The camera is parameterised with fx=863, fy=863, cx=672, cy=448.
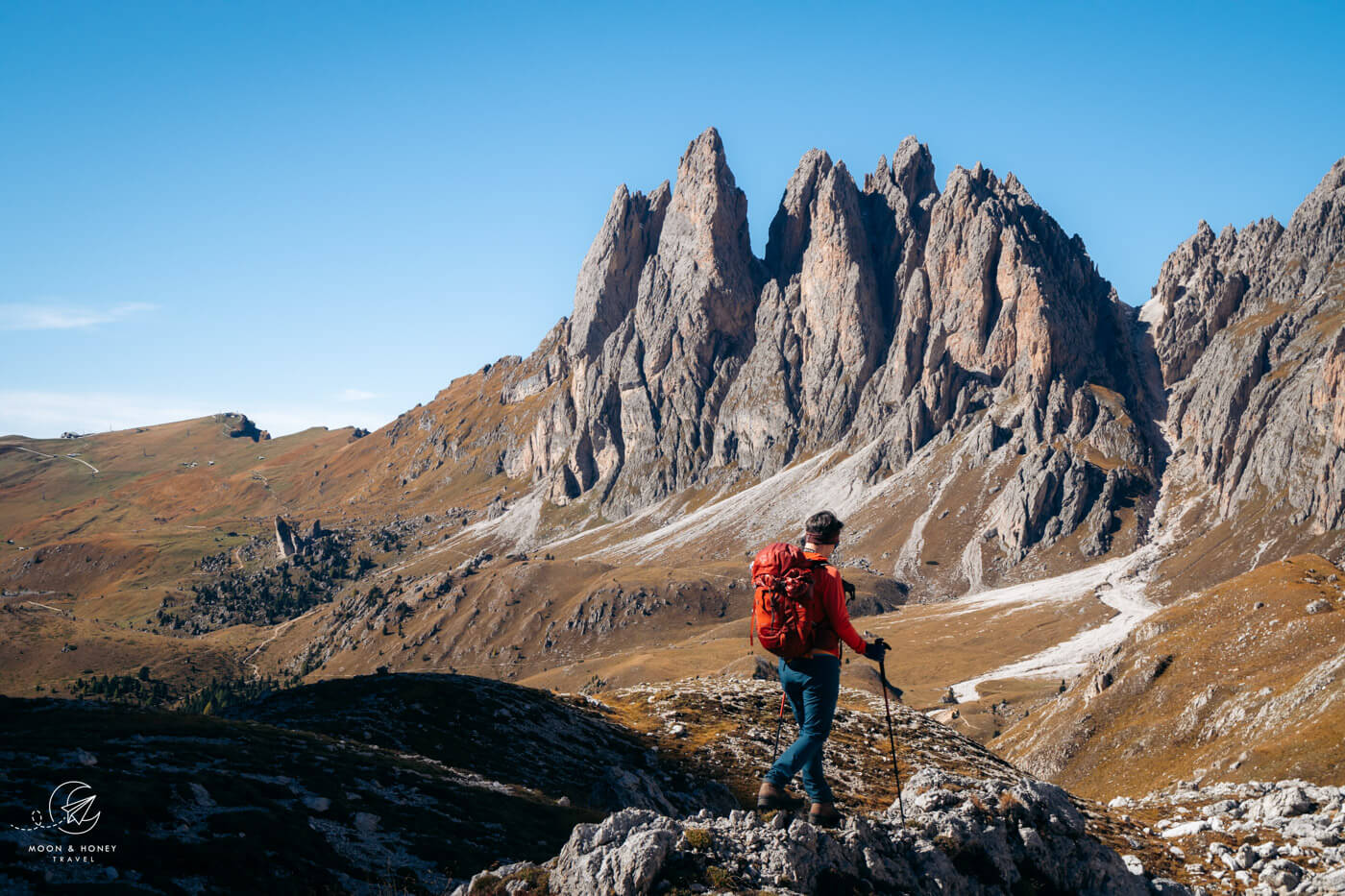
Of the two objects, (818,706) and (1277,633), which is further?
(1277,633)

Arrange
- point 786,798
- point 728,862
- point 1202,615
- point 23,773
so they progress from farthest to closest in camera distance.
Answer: point 1202,615
point 23,773
point 786,798
point 728,862

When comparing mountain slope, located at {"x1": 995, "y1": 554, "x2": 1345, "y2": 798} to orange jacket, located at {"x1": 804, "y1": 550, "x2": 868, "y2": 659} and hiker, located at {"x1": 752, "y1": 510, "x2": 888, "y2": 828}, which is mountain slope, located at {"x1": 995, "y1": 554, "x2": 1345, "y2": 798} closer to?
hiker, located at {"x1": 752, "y1": 510, "x2": 888, "y2": 828}

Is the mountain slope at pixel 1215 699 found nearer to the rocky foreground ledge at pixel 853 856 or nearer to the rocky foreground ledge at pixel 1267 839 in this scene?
Result: the rocky foreground ledge at pixel 1267 839

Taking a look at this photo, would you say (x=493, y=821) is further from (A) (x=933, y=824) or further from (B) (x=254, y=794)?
(A) (x=933, y=824)

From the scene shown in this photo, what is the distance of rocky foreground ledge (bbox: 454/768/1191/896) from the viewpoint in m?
17.5

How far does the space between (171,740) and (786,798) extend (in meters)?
26.5

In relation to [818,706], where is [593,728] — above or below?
below

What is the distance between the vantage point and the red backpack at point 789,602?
1802cm

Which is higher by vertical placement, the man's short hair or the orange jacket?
the man's short hair

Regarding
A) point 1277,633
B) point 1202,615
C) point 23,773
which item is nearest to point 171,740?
point 23,773

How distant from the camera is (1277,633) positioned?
2704 inches

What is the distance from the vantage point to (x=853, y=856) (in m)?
18.9

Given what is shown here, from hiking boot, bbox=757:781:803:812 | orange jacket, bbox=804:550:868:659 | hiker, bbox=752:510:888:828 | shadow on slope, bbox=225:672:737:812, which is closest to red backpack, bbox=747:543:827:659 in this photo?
hiker, bbox=752:510:888:828

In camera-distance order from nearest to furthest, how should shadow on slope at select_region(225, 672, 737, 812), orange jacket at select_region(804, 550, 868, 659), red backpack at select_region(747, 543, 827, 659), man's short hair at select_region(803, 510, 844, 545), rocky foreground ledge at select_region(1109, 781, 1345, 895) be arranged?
orange jacket at select_region(804, 550, 868, 659) → red backpack at select_region(747, 543, 827, 659) → man's short hair at select_region(803, 510, 844, 545) → rocky foreground ledge at select_region(1109, 781, 1345, 895) → shadow on slope at select_region(225, 672, 737, 812)
